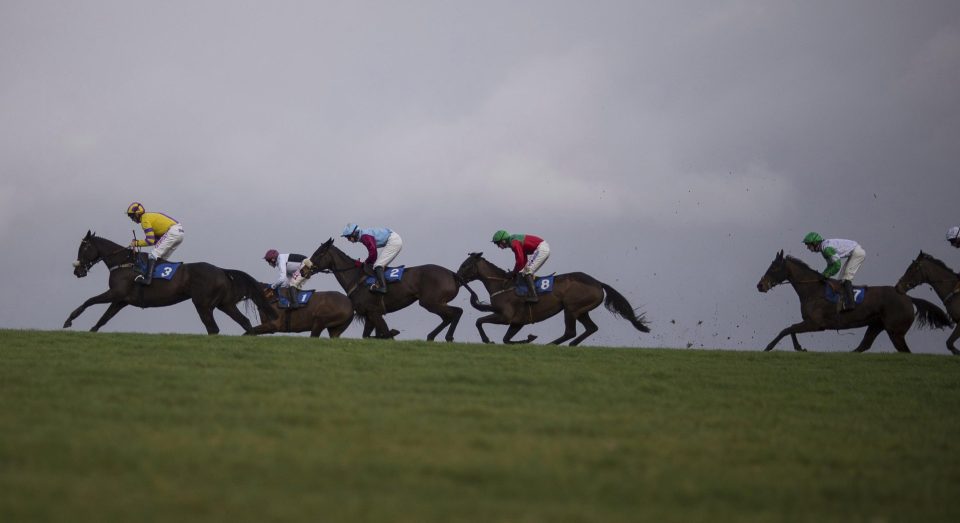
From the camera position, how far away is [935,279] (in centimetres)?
2083

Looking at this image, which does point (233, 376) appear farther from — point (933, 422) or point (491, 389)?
point (933, 422)

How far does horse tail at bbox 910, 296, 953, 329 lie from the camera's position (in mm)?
20906

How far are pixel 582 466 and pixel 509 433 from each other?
1.42 metres

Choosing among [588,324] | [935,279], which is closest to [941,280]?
[935,279]

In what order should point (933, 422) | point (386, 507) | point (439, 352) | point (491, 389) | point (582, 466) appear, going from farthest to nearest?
point (439, 352), point (491, 389), point (933, 422), point (582, 466), point (386, 507)

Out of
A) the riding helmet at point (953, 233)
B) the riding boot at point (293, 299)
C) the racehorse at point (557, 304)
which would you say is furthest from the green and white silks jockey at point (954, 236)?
the riding boot at point (293, 299)

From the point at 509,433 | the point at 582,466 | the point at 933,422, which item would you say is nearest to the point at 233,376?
the point at 509,433

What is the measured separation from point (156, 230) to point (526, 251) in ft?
21.6

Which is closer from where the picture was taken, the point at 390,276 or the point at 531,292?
the point at 531,292

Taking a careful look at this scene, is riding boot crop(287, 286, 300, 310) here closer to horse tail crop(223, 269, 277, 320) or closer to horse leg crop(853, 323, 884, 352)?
horse tail crop(223, 269, 277, 320)

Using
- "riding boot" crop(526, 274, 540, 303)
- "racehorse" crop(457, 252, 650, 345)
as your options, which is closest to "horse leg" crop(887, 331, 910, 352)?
"racehorse" crop(457, 252, 650, 345)

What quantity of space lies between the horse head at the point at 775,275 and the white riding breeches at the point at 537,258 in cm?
404

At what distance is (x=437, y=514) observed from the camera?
6211 mm

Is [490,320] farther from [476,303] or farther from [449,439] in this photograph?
[449,439]
